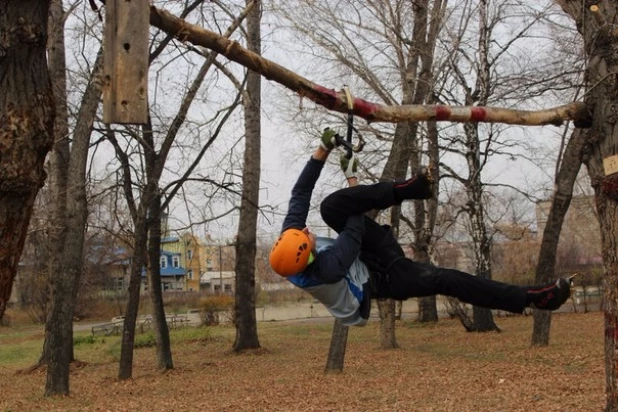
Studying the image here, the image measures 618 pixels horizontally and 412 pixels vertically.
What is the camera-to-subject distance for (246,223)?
65.4 feet

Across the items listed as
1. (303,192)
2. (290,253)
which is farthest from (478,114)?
(290,253)

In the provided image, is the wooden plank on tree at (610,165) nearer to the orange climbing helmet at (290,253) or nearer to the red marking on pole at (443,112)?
the red marking on pole at (443,112)

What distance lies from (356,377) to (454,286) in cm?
854

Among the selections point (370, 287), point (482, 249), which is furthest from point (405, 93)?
point (370, 287)

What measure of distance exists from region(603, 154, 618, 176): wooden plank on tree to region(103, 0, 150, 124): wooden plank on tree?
3.98m

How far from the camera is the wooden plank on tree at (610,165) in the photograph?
582 cm

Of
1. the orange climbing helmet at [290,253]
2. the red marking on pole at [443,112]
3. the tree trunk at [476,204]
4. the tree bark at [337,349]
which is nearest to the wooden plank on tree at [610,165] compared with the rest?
the red marking on pole at [443,112]

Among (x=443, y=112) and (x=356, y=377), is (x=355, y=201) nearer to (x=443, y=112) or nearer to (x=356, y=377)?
(x=443, y=112)

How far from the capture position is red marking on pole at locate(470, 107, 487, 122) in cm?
549

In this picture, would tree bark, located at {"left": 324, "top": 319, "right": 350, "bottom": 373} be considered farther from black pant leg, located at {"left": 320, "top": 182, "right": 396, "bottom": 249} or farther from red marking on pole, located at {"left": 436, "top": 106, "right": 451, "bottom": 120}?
red marking on pole, located at {"left": 436, "top": 106, "right": 451, "bottom": 120}

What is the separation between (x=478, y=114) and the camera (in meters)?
5.51

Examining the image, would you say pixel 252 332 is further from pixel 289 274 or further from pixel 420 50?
pixel 289 274

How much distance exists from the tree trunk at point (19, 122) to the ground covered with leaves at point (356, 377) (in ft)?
20.8

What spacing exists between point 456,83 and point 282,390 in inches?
440
